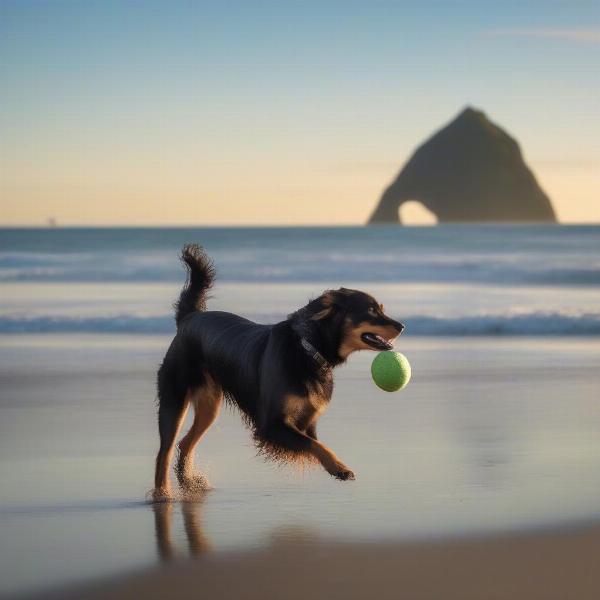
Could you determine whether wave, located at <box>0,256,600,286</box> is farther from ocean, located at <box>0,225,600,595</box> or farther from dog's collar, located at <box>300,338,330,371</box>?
dog's collar, located at <box>300,338,330,371</box>

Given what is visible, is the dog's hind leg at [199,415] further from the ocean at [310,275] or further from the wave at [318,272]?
the wave at [318,272]

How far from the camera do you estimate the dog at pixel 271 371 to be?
22.1 feet

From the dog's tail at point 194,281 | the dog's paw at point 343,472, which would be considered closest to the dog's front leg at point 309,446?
the dog's paw at point 343,472

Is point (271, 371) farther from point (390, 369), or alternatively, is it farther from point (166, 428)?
point (166, 428)

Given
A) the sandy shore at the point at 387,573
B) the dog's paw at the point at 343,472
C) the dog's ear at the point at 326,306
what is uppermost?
the dog's ear at the point at 326,306

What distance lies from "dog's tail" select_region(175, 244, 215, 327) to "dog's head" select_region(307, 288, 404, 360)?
1231 mm

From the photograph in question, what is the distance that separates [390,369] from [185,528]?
1.53m

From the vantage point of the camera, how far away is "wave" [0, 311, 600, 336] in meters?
17.0

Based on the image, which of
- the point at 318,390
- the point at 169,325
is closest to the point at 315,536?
the point at 318,390

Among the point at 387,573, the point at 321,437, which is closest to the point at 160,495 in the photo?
the point at 321,437

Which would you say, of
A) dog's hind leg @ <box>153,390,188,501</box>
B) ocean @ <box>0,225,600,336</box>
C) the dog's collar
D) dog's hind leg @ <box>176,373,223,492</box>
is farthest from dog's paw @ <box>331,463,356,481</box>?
ocean @ <box>0,225,600,336</box>

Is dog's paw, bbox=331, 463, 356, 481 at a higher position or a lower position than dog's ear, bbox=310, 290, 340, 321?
lower

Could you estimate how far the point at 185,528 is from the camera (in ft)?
20.1

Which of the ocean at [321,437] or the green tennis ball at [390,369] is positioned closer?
the ocean at [321,437]
